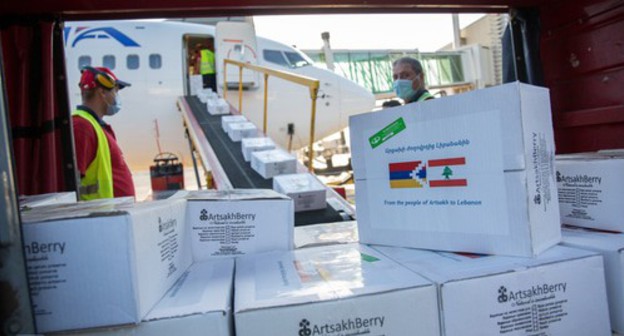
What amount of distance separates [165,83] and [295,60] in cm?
291

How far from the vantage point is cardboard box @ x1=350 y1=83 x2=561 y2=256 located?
1.26 meters

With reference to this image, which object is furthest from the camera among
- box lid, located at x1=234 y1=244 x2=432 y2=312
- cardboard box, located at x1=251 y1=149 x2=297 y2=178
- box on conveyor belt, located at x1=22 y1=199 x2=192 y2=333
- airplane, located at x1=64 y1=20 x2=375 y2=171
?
airplane, located at x1=64 y1=20 x2=375 y2=171

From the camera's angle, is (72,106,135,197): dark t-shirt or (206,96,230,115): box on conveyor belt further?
(206,96,230,115): box on conveyor belt

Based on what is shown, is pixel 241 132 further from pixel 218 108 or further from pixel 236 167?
pixel 218 108

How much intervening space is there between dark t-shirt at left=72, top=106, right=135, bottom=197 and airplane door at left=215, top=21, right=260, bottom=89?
5051 mm

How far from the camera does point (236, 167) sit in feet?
13.8

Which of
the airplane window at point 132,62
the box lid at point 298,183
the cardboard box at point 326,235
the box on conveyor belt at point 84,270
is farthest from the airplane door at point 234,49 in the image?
the box on conveyor belt at point 84,270

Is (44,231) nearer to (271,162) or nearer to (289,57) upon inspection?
(271,162)

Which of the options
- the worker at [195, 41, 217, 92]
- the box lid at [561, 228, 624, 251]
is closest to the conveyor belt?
the box lid at [561, 228, 624, 251]

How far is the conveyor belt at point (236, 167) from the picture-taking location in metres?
2.70

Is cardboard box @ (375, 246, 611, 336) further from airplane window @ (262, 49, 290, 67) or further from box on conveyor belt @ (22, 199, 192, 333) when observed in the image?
airplane window @ (262, 49, 290, 67)

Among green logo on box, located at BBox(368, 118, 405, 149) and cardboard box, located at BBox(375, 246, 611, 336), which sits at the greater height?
green logo on box, located at BBox(368, 118, 405, 149)

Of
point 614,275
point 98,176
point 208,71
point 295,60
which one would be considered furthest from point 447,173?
point 295,60

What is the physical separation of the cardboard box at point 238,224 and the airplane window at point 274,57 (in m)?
7.96
